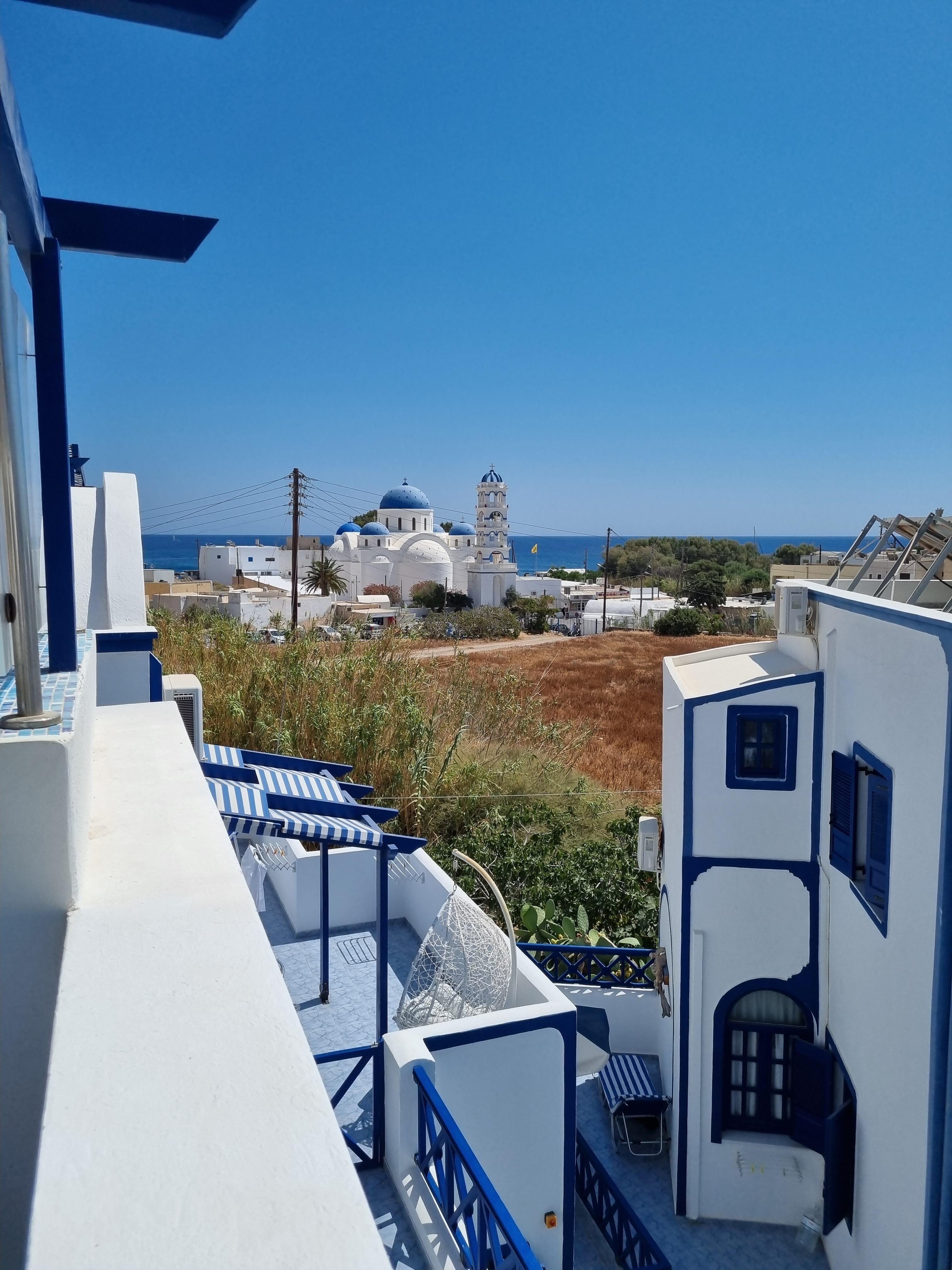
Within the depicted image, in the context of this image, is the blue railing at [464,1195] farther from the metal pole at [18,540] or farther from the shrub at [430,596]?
the shrub at [430,596]

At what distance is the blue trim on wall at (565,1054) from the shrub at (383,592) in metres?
43.2

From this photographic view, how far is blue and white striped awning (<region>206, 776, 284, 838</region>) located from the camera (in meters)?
4.34

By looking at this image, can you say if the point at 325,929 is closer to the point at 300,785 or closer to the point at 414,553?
the point at 300,785

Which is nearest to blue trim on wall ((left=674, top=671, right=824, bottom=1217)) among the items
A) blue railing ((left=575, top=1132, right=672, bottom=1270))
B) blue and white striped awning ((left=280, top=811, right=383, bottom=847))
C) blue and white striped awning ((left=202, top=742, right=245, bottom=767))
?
blue railing ((left=575, top=1132, right=672, bottom=1270))

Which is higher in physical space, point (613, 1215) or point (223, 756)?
point (223, 756)

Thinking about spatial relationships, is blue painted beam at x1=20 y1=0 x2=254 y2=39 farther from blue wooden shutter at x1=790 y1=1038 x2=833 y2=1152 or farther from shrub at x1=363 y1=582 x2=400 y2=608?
shrub at x1=363 y1=582 x2=400 y2=608

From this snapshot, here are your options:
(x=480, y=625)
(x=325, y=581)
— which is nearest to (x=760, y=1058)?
(x=480, y=625)

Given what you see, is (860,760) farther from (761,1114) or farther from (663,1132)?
(663,1132)

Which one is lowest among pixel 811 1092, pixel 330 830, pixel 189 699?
pixel 811 1092

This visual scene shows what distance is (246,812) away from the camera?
4406 millimetres

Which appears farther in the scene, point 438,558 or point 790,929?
point 438,558

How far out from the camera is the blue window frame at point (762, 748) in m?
5.36

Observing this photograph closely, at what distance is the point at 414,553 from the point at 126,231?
1839 inches

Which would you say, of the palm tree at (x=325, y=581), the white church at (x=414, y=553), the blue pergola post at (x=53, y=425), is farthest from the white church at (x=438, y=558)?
the blue pergola post at (x=53, y=425)
